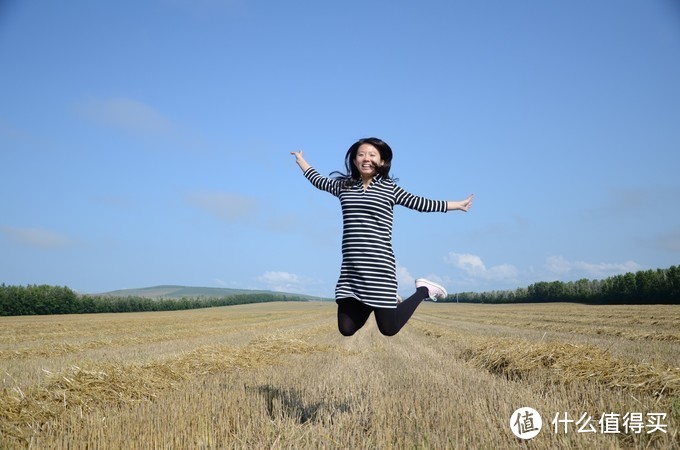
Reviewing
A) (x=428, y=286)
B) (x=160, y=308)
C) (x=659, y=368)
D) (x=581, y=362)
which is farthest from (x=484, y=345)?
(x=160, y=308)

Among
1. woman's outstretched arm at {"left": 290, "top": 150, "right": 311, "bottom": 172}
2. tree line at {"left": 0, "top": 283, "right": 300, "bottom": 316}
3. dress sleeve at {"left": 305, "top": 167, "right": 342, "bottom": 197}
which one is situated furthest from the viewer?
tree line at {"left": 0, "top": 283, "right": 300, "bottom": 316}

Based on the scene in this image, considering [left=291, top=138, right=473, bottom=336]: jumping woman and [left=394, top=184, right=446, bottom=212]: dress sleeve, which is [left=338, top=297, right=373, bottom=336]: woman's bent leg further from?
[left=394, top=184, right=446, bottom=212]: dress sleeve

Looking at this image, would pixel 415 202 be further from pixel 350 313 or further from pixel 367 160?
pixel 350 313

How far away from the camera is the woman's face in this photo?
166 inches

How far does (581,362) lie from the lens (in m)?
7.04

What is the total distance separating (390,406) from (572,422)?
1.63m

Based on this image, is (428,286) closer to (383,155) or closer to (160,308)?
(383,155)

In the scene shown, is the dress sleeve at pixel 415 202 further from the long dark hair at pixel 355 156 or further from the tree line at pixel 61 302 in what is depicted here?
the tree line at pixel 61 302

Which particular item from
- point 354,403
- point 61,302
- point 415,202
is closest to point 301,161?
point 415,202

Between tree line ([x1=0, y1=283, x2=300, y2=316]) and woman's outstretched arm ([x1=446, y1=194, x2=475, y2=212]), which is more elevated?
woman's outstretched arm ([x1=446, y1=194, x2=475, y2=212])

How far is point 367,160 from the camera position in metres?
4.22

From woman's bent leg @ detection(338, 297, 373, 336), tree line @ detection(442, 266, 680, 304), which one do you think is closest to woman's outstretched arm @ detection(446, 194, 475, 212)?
woman's bent leg @ detection(338, 297, 373, 336)

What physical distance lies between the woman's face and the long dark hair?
0.05 m

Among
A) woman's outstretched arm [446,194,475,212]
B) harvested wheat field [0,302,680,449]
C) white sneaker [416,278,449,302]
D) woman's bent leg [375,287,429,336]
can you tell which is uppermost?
woman's outstretched arm [446,194,475,212]
